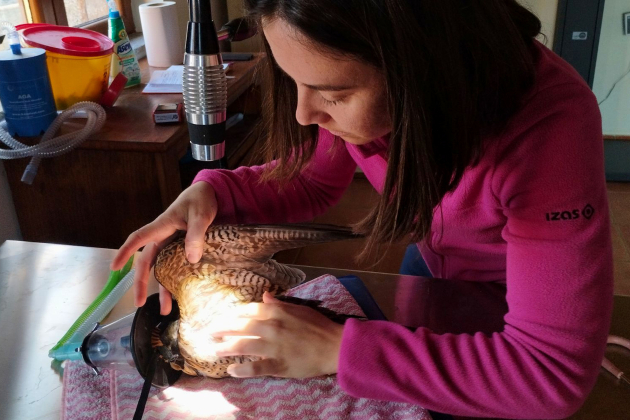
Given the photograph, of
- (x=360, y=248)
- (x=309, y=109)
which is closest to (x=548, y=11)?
(x=360, y=248)

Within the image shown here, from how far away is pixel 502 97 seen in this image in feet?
2.24

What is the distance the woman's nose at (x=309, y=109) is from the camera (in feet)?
2.29

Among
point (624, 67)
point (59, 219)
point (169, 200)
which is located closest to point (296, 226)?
point (169, 200)

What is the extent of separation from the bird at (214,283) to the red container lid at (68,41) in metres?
0.84

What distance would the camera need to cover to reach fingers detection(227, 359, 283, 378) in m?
0.73

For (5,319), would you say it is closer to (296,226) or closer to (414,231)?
(296,226)

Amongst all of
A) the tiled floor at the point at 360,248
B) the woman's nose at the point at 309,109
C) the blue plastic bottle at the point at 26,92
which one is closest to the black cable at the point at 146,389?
the woman's nose at the point at 309,109

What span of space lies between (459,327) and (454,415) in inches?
7.3

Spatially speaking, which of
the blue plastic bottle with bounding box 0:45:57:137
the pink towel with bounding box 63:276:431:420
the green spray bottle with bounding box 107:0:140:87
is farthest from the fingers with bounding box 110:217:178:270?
the green spray bottle with bounding box 107:0:140:87

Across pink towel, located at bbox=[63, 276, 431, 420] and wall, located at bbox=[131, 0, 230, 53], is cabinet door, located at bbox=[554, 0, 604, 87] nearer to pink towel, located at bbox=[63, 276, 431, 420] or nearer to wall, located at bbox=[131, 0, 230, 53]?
wall, located at bbox=[131, 0, 230, 53]

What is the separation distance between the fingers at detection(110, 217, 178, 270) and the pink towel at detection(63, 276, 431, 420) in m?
0.16

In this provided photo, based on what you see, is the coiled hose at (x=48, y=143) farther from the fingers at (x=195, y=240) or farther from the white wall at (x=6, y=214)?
the fingers at (x=195, y=240)

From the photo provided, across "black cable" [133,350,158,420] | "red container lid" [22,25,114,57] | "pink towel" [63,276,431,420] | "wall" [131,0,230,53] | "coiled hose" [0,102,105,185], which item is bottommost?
"pink towel" [63,276,431,420]

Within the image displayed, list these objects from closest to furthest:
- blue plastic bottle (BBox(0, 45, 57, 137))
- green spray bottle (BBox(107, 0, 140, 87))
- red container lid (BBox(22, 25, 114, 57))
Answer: blue plastic bottle (BBox(0, 45, 57, 137)) → red container lid (BBox(22, 25, 114, 57)) → green spray bottle (BBox(107, 0, 140, 87))
